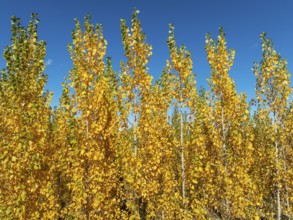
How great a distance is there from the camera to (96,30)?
400 inches

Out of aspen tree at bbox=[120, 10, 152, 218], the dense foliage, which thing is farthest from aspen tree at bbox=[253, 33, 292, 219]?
aspen tree at bbox=[120, 10, 152, 218]

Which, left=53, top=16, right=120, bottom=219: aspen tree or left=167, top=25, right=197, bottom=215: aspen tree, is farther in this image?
left=167, top=25, right=197, bottom=215: aspen tree

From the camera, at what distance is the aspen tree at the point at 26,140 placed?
7586mm

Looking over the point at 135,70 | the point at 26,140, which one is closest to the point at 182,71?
the point at 135,70

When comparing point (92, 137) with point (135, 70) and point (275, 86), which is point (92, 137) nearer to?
point (135, 70)

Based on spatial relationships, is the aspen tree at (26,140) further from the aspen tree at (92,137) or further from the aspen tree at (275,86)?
the aspen tree at (275,86)

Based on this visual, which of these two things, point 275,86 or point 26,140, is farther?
point 275,86

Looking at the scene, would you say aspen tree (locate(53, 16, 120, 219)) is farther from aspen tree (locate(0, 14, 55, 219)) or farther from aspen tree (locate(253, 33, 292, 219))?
aspen tree (locate(253, 33, 292, 219))

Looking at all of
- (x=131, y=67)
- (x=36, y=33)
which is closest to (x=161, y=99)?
(x=131, y=67)

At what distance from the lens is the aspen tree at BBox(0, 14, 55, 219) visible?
7586 millimetres

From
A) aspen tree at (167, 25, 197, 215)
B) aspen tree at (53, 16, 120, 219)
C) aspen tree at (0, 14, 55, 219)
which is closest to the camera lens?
aspen tree at (0, 14, 55, 219)

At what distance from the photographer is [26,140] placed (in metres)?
7.78

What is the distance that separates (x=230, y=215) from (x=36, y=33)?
10.2m

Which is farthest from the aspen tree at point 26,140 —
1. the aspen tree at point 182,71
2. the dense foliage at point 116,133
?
the aspen tree at point 182,71
